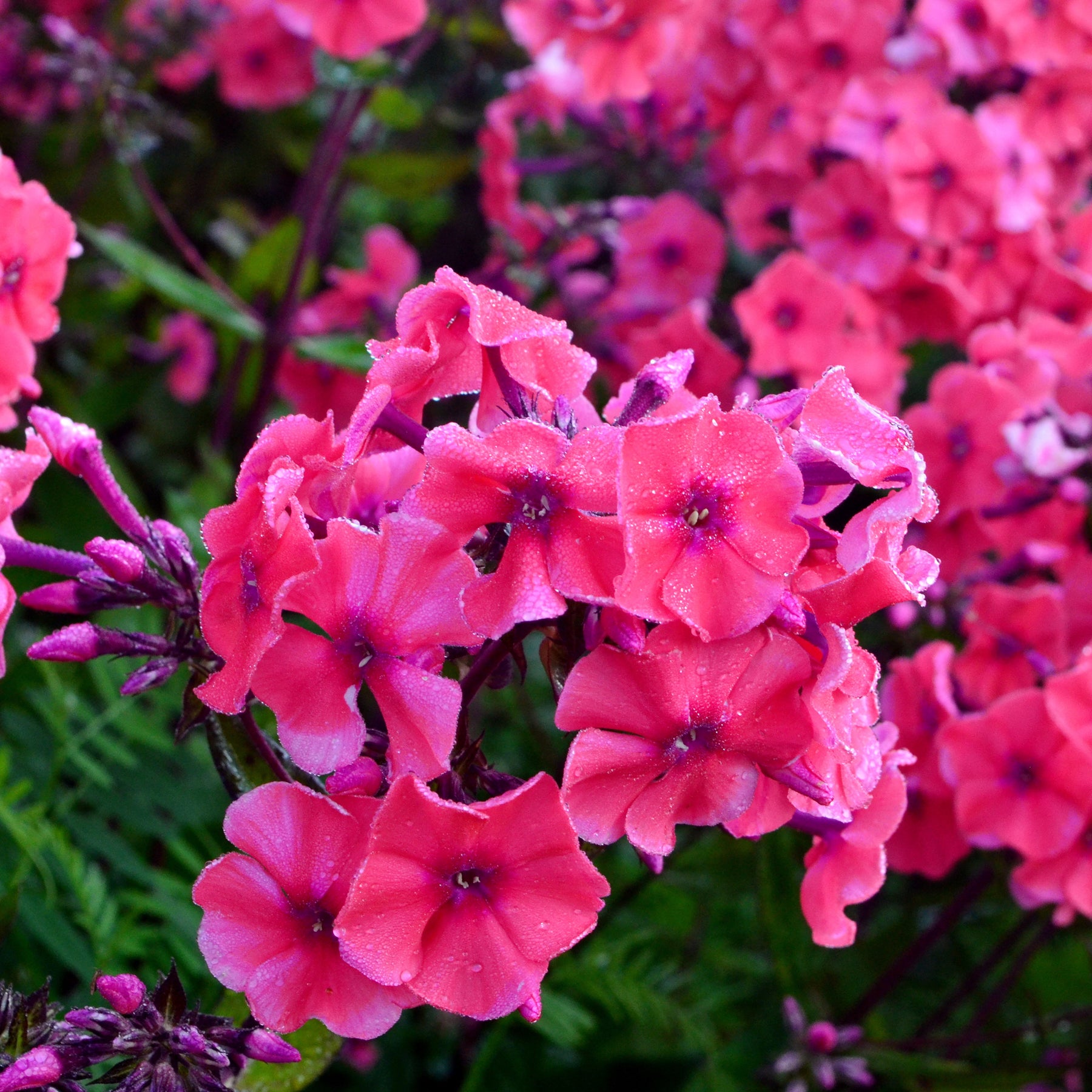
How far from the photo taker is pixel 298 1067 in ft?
3.39

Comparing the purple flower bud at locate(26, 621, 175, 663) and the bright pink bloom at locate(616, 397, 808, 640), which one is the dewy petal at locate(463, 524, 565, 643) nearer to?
the bright pink bloom at locate(616, 397, 808, 640)

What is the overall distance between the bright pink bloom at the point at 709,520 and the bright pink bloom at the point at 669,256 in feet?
5.17

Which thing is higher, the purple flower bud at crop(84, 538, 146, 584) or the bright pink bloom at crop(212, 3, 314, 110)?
the purple flower bud at crop(84, 538, 146, 584)

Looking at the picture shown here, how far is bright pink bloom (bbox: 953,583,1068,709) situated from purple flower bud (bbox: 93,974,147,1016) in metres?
1.16

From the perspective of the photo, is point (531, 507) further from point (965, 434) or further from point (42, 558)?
point (965, 434)

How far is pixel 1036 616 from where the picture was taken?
1667 millimetres

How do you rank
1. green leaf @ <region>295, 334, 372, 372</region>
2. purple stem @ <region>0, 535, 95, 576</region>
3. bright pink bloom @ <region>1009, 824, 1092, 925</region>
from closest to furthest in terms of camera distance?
purple stem @ <region>0, 535, 95, 576</region> < bright pink bloom @ <region>1009, 824, 1092, 925</region> < green leaf @ <region>295, 334, 372, 372</region>

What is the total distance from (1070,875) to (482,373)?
→ 3.06 feet

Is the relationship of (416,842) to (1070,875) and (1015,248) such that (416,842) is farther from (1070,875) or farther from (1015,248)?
(1015,248)

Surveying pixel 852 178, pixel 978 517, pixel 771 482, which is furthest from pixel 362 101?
pixel 771 482

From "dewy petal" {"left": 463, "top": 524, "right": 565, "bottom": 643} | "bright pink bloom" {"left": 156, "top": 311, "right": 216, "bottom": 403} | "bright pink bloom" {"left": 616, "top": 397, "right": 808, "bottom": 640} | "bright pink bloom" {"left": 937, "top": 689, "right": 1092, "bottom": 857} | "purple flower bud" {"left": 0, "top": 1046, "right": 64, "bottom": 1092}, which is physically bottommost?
"bright pink bloom" {"left": 156, "top": 311, "right": 216, "bottom": 403}

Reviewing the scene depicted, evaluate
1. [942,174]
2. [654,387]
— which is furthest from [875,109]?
[654,387]

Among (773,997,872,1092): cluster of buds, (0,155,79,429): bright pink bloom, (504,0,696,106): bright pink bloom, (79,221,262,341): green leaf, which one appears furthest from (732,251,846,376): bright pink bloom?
(0,155,79,429): bright pink bloom

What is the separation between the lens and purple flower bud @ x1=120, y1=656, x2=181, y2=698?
0.92 metres
